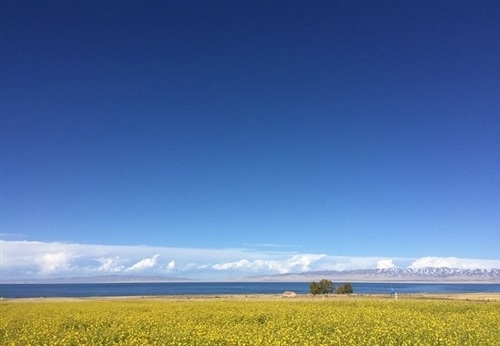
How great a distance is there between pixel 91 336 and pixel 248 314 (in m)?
12.1

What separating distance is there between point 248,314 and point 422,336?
12980mm

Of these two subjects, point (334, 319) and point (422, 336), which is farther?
point (334, 319)

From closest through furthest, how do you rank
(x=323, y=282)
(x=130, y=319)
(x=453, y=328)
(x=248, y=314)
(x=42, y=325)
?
(x=453, y=328) < (x=42, y=325) < (x=130, y=319) < (x=248, y=314) < (x=323, y=282)

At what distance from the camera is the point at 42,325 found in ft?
78.0

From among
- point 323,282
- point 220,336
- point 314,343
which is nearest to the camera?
point 314,343

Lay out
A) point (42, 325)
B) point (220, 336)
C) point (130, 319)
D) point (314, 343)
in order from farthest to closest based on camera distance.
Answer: point (130, 319)
point (42, 325)
point (220, 336)
point (314, 343)

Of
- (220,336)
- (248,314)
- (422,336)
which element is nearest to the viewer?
(220,336)

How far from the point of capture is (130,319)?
87.0 feet

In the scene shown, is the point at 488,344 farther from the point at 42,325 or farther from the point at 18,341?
the point at 42,325

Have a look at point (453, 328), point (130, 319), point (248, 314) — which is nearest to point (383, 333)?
point (453, 328)

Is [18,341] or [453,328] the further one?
[453,328]

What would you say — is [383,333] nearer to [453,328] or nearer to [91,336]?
[453,328]

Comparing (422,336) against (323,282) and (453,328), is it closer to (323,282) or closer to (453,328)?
(453,328)

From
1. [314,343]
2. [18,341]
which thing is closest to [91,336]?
[18,341]
